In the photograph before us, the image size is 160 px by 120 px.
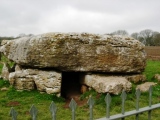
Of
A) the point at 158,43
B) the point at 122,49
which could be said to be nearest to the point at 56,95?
the point at 122,49

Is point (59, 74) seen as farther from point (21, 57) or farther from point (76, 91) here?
point (21, 57)

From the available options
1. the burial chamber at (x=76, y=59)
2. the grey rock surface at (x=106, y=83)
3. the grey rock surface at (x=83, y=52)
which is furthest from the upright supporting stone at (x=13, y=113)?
the grey rock surface at (x=83, y=52)

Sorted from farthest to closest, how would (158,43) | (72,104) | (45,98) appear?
(158,43), (45,98), (72,104)

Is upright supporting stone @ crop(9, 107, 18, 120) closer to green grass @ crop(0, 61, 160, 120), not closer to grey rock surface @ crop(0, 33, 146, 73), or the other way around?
green grass @ crop(0, 61, 160, 120)

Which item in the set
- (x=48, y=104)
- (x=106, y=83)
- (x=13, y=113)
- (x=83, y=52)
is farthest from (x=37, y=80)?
(x=13, y=113)

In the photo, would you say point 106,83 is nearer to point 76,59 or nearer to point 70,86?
point 76,59

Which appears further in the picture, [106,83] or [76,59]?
[76,59]

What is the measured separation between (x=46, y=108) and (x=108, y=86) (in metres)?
2.31

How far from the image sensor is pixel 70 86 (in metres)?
11.4

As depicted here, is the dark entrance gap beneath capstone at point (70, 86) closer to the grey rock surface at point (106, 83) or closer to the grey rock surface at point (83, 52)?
the grey rock surface at point (106, 83)

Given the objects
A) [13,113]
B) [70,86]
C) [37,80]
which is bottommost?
[70,86]

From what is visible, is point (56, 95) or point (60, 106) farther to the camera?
point (56, 95)

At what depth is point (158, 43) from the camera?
138ft

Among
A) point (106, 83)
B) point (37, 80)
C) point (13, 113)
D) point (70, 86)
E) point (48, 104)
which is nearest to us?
point (13, 113)
